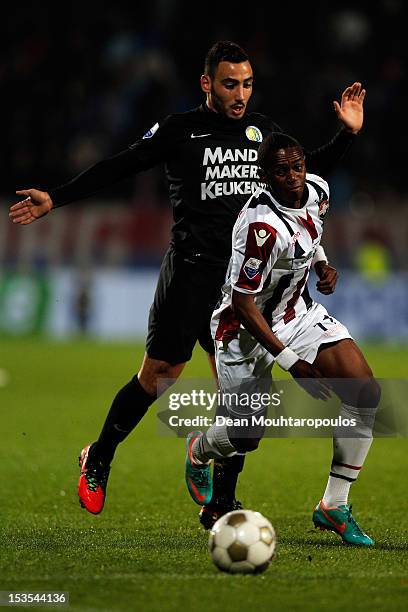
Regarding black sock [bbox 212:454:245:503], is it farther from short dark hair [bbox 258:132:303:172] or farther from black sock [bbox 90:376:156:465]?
short dark hair [bbox 258:132:303:172]

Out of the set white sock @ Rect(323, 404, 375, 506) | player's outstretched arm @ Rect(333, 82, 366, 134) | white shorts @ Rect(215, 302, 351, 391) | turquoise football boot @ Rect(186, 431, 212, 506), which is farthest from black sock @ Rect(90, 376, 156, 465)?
player's outstretched arm @ Rect(333, 82, 366, 134)

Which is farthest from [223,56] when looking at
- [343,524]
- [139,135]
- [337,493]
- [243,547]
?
[139,135]

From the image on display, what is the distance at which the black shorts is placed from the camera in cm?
607

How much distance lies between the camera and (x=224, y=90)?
19.5 ft

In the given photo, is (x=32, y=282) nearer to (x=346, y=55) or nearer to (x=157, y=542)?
(x=346, y=55)

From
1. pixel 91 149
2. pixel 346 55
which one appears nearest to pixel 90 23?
pixel 91 149

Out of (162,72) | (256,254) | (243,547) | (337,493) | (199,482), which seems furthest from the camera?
(162,72)

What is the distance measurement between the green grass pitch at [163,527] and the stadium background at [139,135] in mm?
8528

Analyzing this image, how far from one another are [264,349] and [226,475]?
0.80 metres

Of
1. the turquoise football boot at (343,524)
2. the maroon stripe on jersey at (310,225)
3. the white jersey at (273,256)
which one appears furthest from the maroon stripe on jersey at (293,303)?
the turquoise football boot at (343,524)

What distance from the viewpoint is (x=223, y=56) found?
19.4 ft

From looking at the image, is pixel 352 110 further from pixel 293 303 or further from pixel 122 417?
pixel 122 417

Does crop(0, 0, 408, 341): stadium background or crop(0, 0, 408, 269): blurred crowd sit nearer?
crop(0, 0, 408, 269): blurred crowd

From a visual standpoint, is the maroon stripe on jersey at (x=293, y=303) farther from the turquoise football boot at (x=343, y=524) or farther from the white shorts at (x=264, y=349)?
the turquoise football boot at (x=343, y=524)
